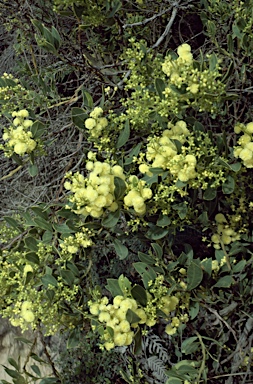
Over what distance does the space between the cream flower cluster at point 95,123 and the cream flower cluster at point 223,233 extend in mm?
393

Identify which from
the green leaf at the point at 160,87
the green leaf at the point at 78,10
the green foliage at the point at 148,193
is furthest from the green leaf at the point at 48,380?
the green leaf at the point at 78,10

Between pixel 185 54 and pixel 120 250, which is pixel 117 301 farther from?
pixel 185 54

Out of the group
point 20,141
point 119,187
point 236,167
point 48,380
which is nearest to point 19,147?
point 20,141

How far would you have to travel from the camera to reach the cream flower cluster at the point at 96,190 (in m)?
0.88

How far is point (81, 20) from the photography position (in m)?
1.22

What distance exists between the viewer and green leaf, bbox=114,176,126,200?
90 cm

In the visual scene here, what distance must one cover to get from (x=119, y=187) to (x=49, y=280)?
0.29 metres

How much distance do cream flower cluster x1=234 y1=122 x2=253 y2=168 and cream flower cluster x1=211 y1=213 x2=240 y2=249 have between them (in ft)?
0.83

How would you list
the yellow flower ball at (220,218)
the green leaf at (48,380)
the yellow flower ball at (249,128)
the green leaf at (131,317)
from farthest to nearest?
the green leaf at (48,380), the yellow flower ball at (220,218), the yellow flower ball at (249,128), the green leaf at (131,317)

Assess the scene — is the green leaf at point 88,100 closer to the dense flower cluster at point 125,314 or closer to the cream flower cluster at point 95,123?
the cream flower cluster at point 95,123

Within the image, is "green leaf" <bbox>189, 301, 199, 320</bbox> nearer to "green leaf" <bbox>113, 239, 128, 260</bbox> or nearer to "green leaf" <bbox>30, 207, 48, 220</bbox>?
"green leaf" <bbox>113, 239, 128, 260</bbox>

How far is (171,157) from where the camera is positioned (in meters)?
0.92

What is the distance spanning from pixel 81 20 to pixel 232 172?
567mm

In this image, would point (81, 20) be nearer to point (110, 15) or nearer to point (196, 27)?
point (110, 15)
